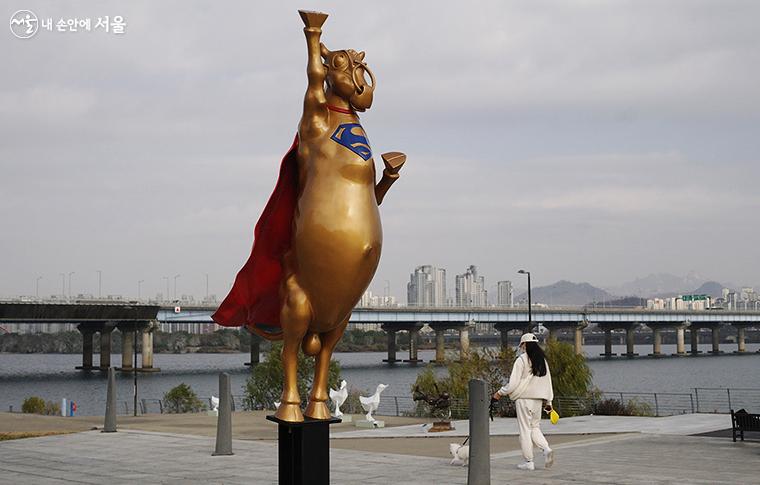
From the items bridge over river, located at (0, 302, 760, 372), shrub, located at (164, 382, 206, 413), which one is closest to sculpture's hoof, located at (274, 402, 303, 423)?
shrub, located at (164, 382, 206, 413)

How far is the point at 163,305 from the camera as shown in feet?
266

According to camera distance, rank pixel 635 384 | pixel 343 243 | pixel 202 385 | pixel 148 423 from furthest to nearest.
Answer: pixel 202 385 < pixel 635 384 < pixel 148 423 < pixel 343 243

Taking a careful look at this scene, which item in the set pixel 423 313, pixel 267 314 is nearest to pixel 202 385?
pixel 423 313

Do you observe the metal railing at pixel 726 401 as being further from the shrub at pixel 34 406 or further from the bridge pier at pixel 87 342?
the bridge pier at pixel 87 342

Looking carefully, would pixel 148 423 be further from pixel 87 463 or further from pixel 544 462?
pixel 544 462

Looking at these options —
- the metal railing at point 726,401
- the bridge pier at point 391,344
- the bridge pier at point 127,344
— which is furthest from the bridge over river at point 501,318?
the metal railing at point 726,401

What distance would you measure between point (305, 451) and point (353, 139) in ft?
9.44

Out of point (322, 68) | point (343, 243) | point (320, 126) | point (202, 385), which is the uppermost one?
point (322, 68)

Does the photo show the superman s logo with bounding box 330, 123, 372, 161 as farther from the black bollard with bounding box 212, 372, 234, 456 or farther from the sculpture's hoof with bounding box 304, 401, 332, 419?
the black bollard with bounding box 212, 372, 234, 456

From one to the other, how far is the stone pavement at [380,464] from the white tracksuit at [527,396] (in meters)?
0.45

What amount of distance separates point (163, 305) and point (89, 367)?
20.7m

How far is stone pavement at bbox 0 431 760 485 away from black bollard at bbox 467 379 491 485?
2.98 ft

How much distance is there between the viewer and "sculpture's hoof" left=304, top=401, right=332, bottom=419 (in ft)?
27.4

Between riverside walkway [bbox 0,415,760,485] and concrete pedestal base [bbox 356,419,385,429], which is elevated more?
riverside walkway [bbox 0,415,760,485]
